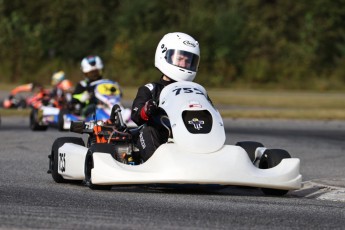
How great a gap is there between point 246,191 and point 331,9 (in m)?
45.8

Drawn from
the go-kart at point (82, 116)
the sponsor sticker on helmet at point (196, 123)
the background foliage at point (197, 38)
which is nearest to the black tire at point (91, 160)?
the sponsor sticker on helmet at point (196, 123)

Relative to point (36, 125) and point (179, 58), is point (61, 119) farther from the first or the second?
point (179, 58)

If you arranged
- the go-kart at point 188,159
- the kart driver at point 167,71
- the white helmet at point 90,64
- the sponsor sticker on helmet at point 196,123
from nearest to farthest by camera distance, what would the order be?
the go-kart at point 188,159 → the sponsor sticker on helmet at point 196,123 → the kart driver at point 167,71 → the white helmet at point 90,64

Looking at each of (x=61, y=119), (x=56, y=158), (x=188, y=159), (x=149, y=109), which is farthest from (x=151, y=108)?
(x=61, y=119)

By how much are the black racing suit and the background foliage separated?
37.3m

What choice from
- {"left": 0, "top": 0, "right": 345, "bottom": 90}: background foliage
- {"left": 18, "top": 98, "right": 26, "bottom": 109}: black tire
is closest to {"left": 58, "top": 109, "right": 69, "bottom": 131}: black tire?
{"left": 18, "top": 98, "right": 26, "bottom": 109}: black tire

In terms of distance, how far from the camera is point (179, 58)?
1068 cm

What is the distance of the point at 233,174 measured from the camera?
29.6ft

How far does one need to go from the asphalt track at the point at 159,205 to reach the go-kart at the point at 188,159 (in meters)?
0.15

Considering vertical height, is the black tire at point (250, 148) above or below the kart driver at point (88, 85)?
below

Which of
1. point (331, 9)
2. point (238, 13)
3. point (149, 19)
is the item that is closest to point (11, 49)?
point (149, 19)

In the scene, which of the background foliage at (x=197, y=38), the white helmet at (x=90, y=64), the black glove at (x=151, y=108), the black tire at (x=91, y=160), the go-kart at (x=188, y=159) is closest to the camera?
the go-kart at (x=188, y=159)

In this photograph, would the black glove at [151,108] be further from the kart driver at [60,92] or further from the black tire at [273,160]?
the kart driver at [60,92]

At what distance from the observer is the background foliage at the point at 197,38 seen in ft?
163
